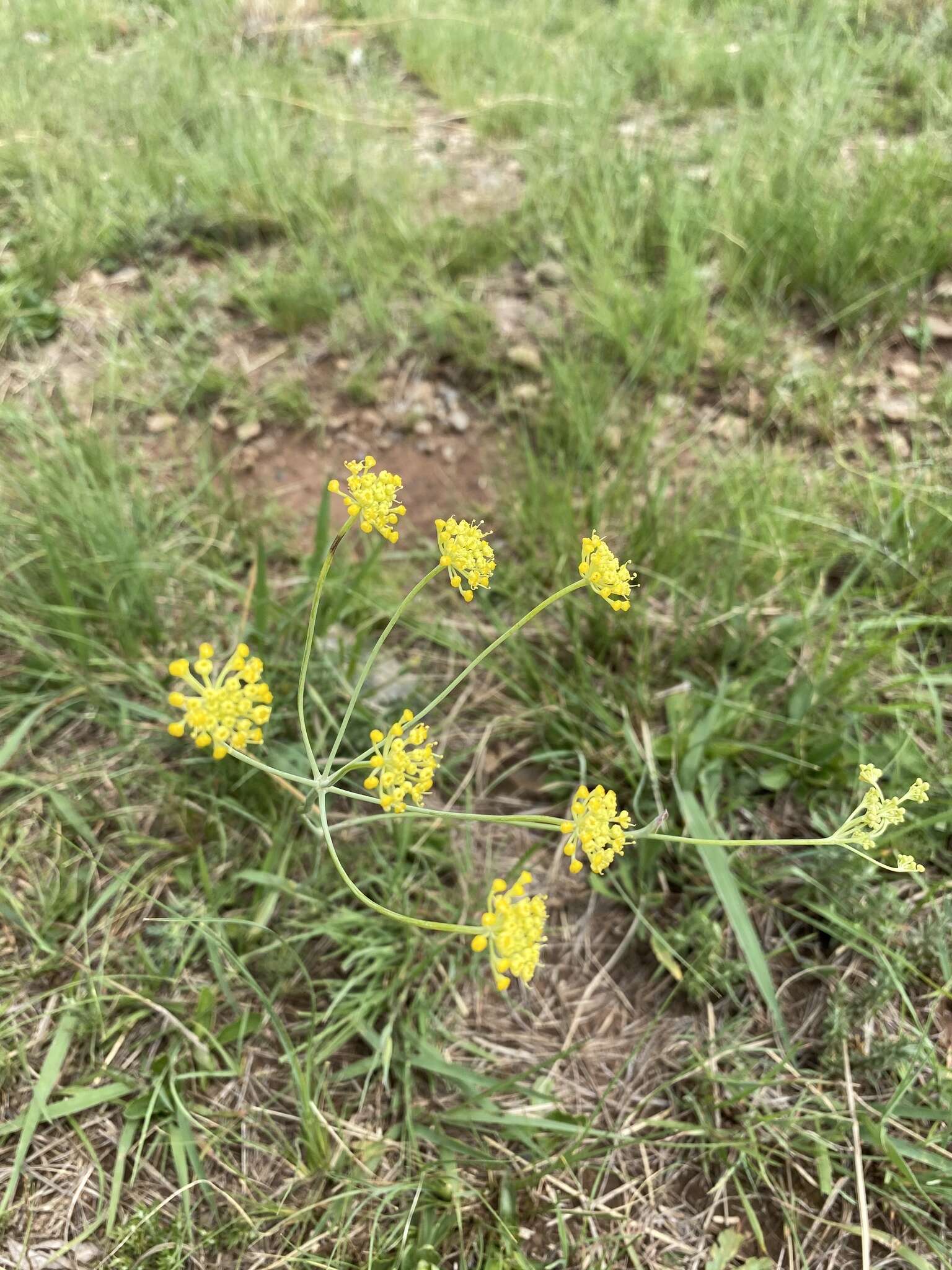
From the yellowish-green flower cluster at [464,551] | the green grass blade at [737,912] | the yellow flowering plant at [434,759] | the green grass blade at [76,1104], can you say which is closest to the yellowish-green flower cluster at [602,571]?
the yellow flowering plant at [434,759]

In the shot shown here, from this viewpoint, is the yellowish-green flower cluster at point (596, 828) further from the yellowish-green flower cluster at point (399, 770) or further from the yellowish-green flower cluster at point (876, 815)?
the yellowish-green flower cluster at point (876, 815)

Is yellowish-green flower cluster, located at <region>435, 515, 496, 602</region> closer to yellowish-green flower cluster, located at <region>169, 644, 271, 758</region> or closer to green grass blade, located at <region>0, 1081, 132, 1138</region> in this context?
yellowish-green flower cluster, located at <region>169, 644, 271, 758</region>

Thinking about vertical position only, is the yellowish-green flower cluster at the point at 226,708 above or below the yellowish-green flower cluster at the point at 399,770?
above

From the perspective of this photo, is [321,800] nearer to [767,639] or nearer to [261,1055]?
[261,1055]

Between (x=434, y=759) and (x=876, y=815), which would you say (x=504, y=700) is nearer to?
(x=434, y=759)

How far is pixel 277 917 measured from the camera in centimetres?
168

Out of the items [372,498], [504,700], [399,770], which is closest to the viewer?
[399,770]

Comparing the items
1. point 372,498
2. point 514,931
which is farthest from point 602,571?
point 514,931

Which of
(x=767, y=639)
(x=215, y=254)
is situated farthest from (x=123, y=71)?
(x=767, y=639)

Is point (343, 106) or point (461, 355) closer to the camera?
point (461, 355)

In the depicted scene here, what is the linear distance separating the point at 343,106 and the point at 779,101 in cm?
194

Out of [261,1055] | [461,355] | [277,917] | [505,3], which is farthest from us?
[505,3]

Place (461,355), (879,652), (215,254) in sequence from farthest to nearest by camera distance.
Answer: (215,254) < (461,355) < (879,652)

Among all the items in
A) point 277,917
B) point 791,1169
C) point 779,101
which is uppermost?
point 779,101
